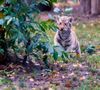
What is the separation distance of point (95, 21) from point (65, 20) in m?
5.28

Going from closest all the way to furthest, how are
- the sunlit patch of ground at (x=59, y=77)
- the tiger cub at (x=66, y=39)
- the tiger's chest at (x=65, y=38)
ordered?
the sunlit patch of ground at (x=59, y=77)
the tiger cub at (x=66, y=39)
the tiger's chest at (x=65, y=38)

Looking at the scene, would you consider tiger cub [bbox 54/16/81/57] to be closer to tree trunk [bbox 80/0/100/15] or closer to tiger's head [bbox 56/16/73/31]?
tiger's head [bbox 56/16/73/31]

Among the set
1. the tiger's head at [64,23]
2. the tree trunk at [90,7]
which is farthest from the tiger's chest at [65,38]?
the tree trunk at [90,7]

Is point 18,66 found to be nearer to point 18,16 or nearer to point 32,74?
point 32,74

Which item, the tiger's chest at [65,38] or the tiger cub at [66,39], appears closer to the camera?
the tiger cub at [66,39]

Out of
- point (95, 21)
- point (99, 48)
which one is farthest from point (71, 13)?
point (99, 48)

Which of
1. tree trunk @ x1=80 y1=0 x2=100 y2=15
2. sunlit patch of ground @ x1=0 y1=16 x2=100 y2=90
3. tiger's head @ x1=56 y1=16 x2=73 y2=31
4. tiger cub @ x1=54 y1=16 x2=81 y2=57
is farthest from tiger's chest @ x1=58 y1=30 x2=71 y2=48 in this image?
tree trunk @ x1=80 y1=0 x2=100 y2=15

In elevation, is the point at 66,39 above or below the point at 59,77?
above

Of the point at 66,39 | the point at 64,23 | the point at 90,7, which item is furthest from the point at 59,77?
the point at 90,7

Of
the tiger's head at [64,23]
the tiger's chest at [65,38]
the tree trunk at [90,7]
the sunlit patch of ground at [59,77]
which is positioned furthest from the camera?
the tree trunk at [90,7]

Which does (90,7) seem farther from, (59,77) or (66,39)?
(59,77)

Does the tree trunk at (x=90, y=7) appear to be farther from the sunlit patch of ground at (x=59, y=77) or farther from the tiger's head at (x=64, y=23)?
the sunlit patch of ground at (x=59, y=77)

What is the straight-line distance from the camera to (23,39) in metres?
6.14

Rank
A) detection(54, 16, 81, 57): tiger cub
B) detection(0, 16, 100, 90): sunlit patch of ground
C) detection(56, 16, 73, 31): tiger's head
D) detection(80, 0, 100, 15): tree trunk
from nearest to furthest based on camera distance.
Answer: detection(0, 16, 100, 90): sunlit patch of ground, detection(56, 16, 73, 31): tiger's head, detection(54, 16, 81, 57): tiger cub, detection(80, 0, 100, 15): tree trunk
